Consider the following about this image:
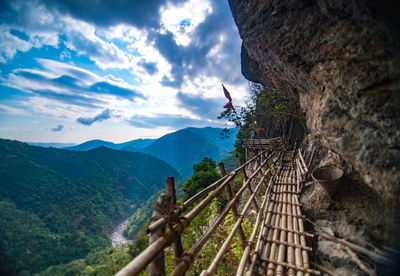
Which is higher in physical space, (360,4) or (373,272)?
(360,4)

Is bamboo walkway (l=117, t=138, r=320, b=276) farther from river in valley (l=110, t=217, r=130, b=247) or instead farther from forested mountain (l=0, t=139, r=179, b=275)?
river in valley (l=110, t=217, r=130, b=247)

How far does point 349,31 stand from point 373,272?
373 centimetres

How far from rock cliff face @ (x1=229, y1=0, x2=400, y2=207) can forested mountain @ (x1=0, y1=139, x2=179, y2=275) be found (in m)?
53.8

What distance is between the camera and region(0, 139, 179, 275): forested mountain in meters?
37.1

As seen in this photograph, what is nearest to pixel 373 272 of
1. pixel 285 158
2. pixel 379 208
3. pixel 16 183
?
pixel 379 208

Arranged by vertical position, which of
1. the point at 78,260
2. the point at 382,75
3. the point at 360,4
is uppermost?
the point at 360,4

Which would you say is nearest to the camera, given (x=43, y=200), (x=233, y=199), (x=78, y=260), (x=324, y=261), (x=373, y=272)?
(x=373, y=272)

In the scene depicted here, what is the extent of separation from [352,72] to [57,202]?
7398 centimetres

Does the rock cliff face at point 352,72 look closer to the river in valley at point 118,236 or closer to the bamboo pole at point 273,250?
the bamboo pole at point 273,250

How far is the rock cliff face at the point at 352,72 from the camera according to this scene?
238 cm

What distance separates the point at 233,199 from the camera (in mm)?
2623

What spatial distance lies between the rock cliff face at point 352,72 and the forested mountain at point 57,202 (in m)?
53.8

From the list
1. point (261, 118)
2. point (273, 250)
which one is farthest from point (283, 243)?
point (261, 118)

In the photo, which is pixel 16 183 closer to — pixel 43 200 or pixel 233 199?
pixel 43 200
